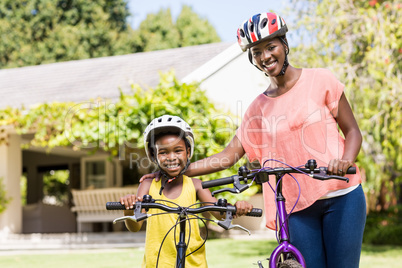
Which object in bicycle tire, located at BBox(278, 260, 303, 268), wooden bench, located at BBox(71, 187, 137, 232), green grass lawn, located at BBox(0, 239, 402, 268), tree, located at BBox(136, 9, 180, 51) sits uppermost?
tree, located at BBox(136, 9, 180, 51)

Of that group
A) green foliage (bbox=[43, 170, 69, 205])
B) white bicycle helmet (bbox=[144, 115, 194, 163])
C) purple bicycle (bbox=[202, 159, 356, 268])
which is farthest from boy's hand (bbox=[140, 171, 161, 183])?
green foliage (bbox=[43, 170, 69, 205])

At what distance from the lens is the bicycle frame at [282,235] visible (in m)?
2.97

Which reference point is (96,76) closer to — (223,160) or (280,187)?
(223,160)

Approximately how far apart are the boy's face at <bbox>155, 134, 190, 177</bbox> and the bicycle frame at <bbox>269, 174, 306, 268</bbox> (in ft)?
2.29

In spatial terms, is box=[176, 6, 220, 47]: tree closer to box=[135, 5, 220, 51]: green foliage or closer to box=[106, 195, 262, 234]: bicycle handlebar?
box=[135, 5, 220, 51]: green foliage

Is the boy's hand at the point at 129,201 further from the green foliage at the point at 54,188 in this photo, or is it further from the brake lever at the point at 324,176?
the green foliage at the point at 54,188

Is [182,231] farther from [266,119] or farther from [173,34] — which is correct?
[173,34]

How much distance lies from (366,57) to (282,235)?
715 centimetres

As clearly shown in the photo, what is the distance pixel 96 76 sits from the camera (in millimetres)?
17234

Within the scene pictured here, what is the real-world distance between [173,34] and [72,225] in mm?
16018

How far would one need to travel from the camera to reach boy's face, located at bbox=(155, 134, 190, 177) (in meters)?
3.47

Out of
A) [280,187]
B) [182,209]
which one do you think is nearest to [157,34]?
[280,187]

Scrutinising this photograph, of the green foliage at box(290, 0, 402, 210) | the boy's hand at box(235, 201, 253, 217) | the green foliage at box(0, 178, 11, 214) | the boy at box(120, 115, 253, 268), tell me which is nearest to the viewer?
the boy's hand at box(235, 201, 253, 217)

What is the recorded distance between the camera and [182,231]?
2865 millimetres
